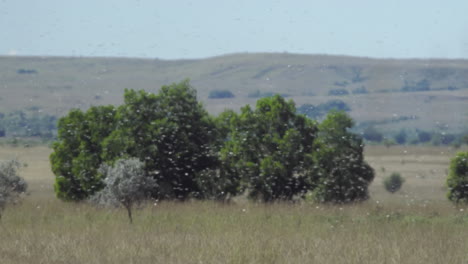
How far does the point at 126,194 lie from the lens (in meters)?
19.5

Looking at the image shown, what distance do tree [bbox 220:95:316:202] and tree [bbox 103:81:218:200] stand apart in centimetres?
104

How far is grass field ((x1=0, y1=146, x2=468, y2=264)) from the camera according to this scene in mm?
12203

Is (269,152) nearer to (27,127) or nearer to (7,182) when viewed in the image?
(7,182)

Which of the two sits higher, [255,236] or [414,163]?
[255,236]

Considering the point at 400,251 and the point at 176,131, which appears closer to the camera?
the point at 400,251

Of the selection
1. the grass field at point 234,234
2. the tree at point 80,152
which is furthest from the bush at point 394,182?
the grass field at point 234,234

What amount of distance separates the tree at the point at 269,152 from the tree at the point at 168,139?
104 cm

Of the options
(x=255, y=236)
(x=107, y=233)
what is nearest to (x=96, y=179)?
(x=107, y=233)

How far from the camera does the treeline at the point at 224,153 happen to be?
28.1 meters

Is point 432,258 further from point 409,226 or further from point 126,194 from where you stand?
point 126,194

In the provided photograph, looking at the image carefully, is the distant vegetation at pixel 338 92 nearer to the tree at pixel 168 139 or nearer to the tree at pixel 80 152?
the tree at pixel 80 152

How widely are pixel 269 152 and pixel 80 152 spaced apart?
25.3 ft

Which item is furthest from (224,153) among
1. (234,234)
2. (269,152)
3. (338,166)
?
(234,234)

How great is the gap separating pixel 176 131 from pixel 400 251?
1686 cm
